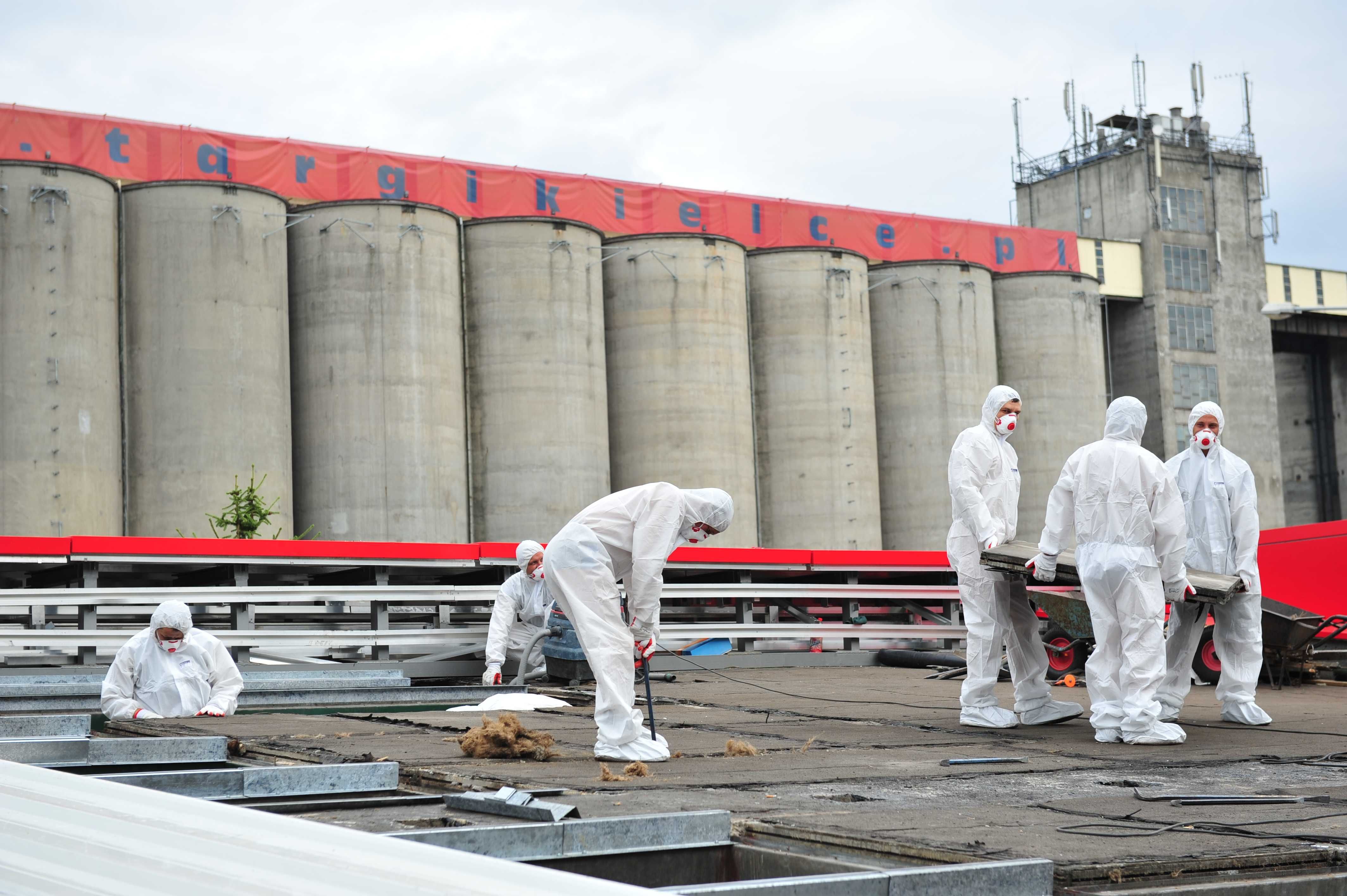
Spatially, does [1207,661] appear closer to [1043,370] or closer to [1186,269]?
[1043,370]

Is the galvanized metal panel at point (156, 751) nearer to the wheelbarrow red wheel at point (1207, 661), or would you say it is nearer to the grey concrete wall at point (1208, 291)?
the wheelbarrow red wheel at point (1207, 661)

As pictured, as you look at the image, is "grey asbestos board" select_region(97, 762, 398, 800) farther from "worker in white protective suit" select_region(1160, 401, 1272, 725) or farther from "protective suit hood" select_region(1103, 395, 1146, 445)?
"worker in white protective suit" select_region(1160, 401, 1272, 725)

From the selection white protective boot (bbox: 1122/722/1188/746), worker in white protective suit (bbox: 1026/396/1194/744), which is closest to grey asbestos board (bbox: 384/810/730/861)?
white protective boot (bbox: 1122/722/1188/746)

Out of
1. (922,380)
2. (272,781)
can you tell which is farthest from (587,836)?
(922,380)

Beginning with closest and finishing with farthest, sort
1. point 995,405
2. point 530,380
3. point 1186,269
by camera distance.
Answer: point 995,405 < point 530,380 < point 1186,269

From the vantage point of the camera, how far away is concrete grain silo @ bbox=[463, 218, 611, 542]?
32812 mm

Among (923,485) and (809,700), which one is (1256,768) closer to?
(809,700)

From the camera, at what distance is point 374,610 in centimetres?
1534

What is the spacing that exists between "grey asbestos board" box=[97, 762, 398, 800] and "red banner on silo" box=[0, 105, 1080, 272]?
26262 mm

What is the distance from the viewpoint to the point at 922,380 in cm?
3975

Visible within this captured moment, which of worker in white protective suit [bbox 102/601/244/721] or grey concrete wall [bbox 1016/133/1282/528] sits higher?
grey concrete wall [bbox 1016/133/1282/528]

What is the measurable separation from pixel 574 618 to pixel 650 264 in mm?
27135

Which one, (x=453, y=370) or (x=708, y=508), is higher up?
(x=453, y=370)

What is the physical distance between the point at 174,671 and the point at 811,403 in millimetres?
27477
